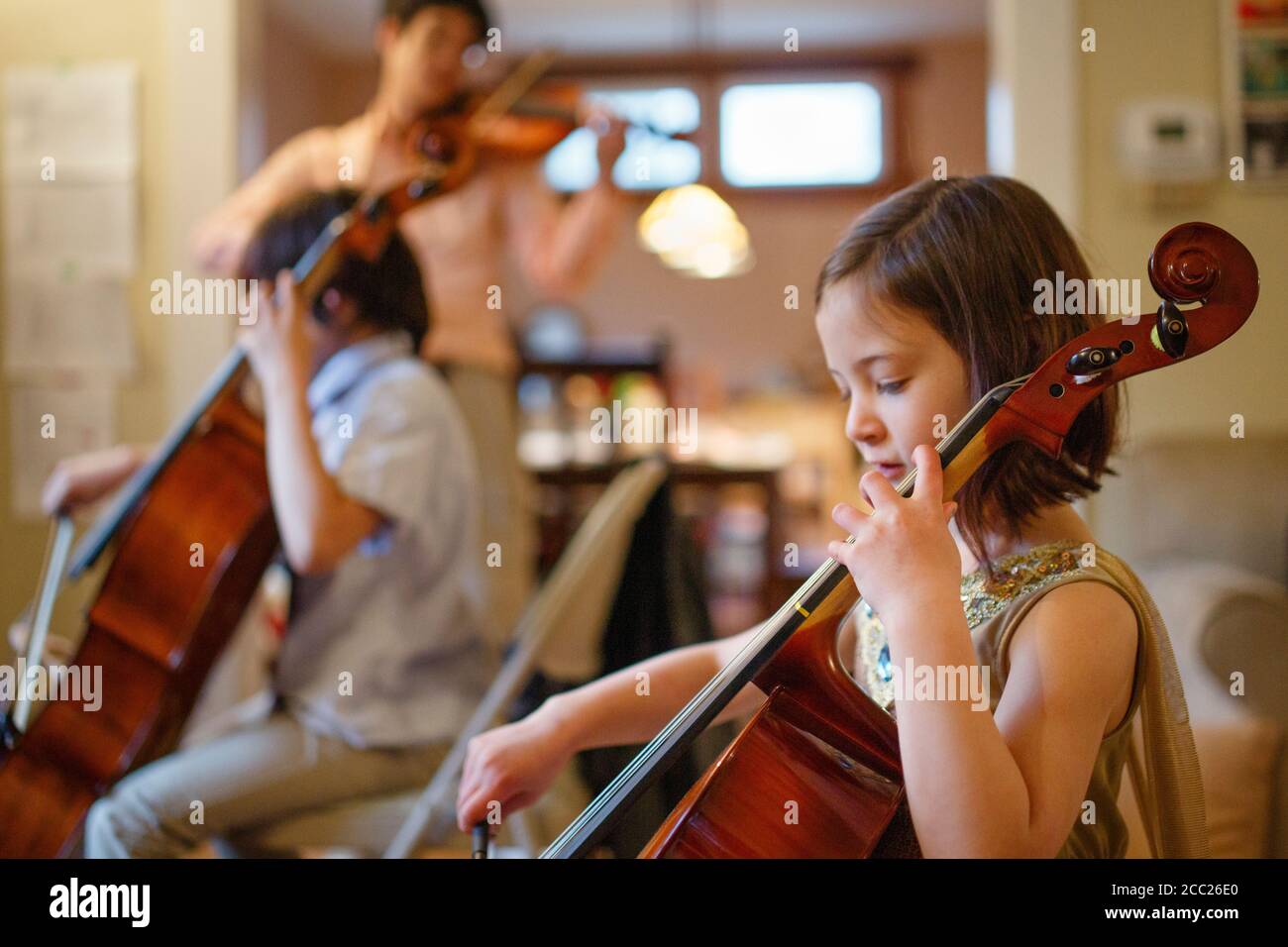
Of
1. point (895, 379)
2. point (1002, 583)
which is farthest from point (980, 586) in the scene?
point (895, 379)

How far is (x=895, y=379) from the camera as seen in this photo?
0.73 m

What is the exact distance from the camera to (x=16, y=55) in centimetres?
203

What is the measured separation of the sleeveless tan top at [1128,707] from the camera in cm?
70

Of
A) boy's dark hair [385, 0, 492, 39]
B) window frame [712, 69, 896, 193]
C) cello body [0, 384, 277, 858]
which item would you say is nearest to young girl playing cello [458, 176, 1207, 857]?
cello body [0, 384, 277, 858]

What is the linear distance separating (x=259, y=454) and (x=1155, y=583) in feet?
3.65

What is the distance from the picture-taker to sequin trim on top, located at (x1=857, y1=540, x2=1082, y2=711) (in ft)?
2.37

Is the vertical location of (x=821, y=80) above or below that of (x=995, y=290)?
above

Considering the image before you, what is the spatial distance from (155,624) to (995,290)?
35.1 inches

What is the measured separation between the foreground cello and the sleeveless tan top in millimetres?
86

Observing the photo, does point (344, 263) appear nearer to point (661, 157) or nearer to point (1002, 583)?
point (1002, 583)

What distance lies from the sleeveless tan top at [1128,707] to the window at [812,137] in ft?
16.1

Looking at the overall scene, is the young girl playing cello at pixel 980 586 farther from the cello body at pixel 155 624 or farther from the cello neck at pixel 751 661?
the cello body at pixel 155 624

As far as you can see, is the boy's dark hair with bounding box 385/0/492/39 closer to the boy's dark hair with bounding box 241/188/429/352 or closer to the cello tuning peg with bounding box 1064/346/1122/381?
the boy's dark hair with bounding box 241/188/429/352
